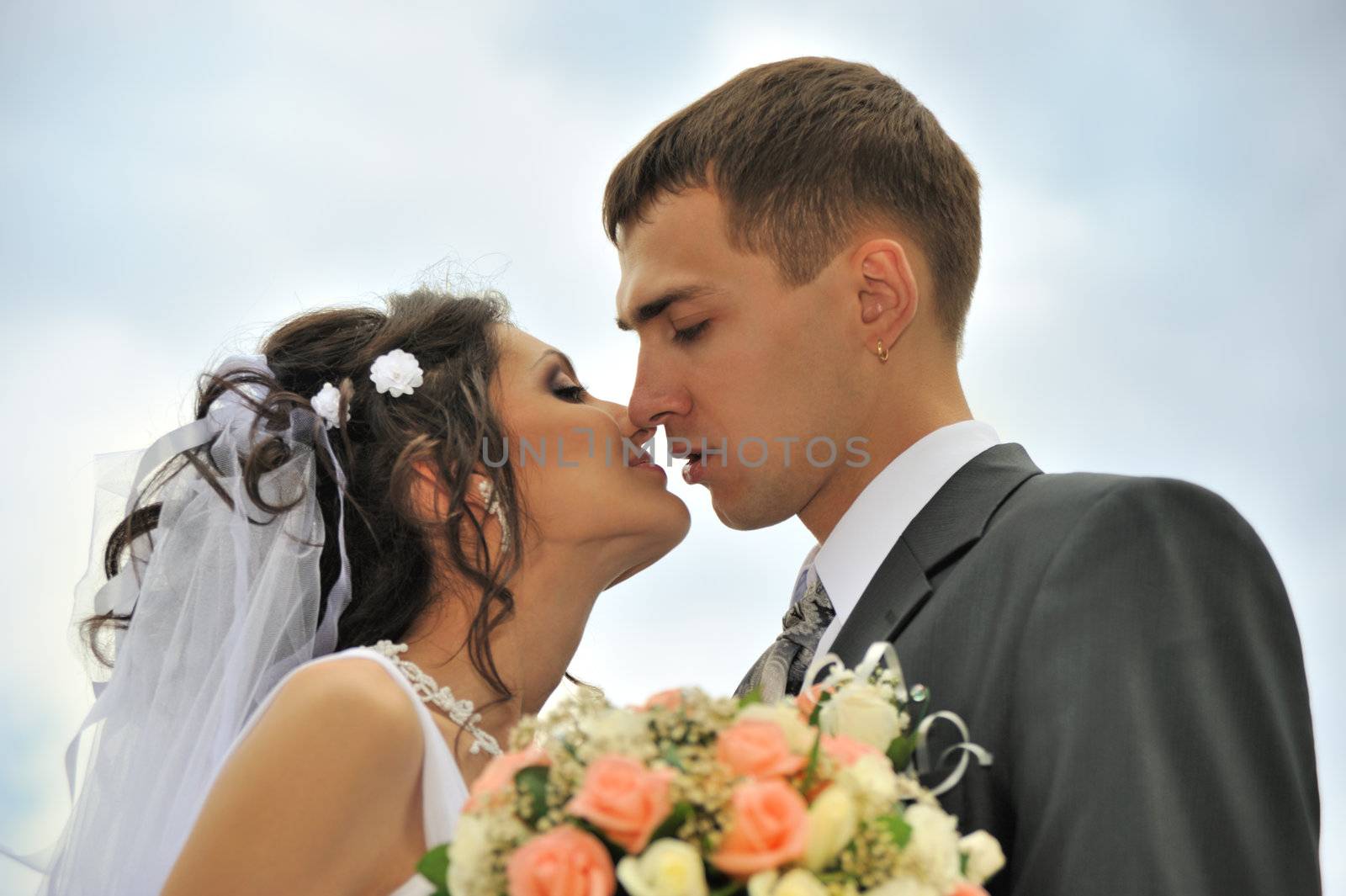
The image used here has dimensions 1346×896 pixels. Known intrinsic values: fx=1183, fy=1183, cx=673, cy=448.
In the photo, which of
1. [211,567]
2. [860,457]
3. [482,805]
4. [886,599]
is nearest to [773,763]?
[482,805]

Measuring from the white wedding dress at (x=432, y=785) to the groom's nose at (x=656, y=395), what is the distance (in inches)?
42.3

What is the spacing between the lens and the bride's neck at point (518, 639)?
3.60 meters

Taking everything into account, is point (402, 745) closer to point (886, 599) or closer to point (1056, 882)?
point (886, 599)

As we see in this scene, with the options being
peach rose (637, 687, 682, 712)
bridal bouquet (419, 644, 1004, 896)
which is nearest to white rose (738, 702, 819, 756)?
bridal bouquet (419, 644, 1004, 896)

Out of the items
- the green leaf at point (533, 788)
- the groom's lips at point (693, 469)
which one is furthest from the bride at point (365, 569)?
the green leaf at point (533, 788)

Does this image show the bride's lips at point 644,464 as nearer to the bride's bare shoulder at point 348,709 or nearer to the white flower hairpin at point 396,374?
the white flower hairpin at point 396,374

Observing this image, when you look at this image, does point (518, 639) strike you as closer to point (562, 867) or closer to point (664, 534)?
point (664, 534)

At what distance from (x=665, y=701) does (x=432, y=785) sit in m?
1.31

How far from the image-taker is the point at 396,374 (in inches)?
151

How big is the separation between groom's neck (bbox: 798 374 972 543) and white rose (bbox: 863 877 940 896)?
1674mm

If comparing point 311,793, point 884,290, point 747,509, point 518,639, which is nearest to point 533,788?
point 311,793

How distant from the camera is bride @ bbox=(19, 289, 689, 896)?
3.04m

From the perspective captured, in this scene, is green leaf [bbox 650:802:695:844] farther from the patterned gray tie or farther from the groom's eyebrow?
the groom's eyebrow

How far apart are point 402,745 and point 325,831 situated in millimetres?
277
